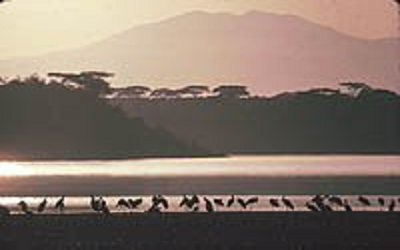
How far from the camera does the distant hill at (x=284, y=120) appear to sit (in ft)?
21.3

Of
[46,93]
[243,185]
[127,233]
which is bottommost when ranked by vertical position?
[127,233]

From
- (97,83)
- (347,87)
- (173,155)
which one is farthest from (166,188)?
(347,87)

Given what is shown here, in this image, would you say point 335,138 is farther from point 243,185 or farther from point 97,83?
point 97,83

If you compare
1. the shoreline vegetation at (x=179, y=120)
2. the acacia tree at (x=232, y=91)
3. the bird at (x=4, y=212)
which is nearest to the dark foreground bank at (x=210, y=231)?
the bird at (x=4, y=212)

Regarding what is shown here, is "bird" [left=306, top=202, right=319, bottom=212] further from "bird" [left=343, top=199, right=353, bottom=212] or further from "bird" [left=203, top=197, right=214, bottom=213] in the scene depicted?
"bird" [left=203, top=197, right=214, bottom=213]

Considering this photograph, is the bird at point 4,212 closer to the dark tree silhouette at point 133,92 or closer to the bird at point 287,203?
the dark tree silhouette at point 133,92

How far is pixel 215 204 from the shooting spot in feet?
21.2

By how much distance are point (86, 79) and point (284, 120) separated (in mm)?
1401

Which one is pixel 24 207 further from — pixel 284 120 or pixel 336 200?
pixel 336 200

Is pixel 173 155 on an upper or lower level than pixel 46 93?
lower

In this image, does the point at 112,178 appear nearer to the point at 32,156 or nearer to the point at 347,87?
the point at 32,156

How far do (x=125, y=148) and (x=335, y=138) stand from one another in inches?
57.1

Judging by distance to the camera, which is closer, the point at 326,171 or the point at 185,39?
the point at 326,171

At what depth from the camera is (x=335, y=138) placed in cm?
657
